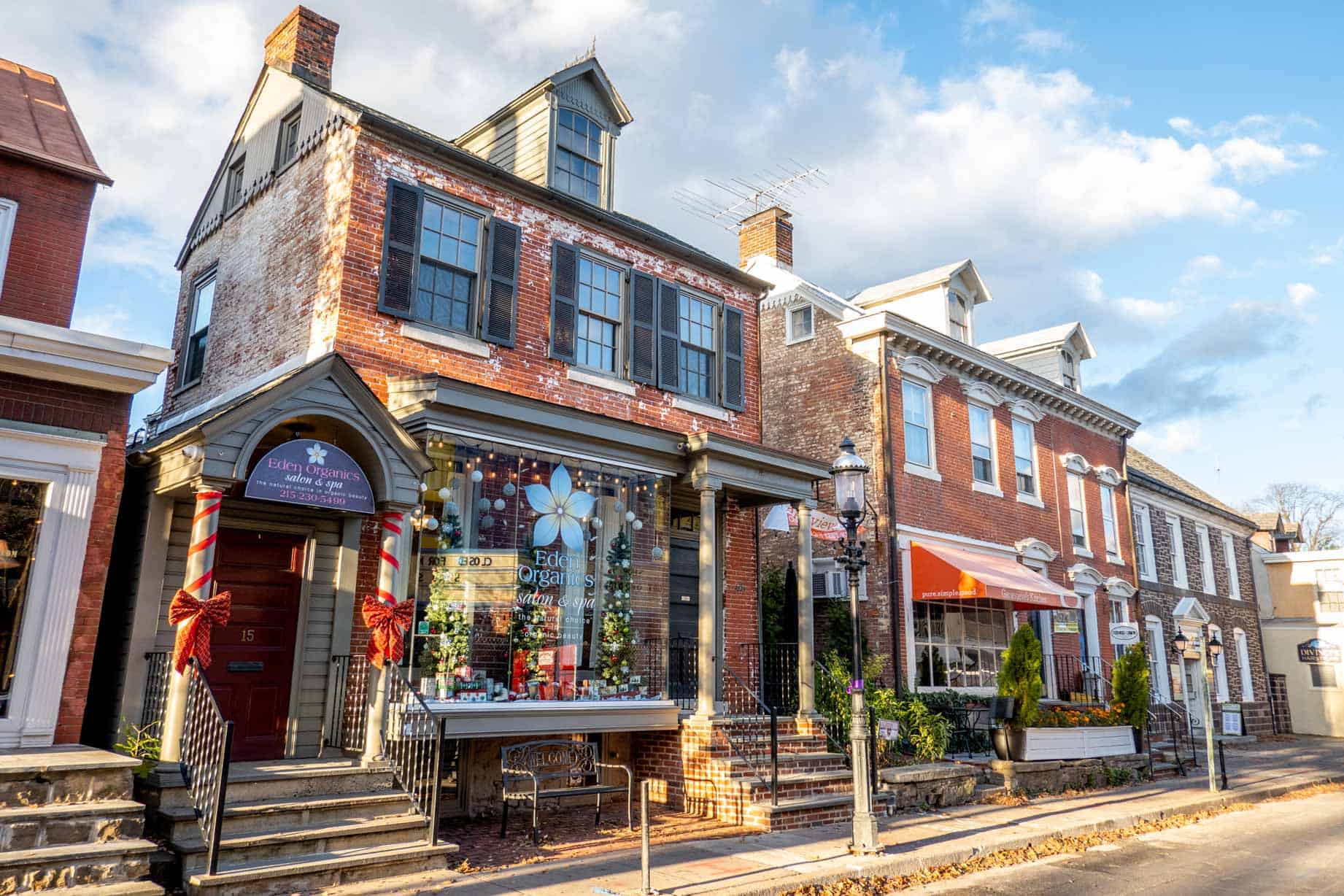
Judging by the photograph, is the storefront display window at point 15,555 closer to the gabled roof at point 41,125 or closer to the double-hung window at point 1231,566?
the gabled roof at point 41,125

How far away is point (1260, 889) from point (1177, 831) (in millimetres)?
3968

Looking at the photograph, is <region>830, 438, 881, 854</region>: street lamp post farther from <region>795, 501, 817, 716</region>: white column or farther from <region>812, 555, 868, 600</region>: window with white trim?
<region>812, 555, 868, 600</region>: window with white trim

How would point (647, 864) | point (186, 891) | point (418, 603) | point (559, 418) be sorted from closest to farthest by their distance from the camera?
point (186, 891)
point (647, 864)
point (418, 603)
point (559, 418)

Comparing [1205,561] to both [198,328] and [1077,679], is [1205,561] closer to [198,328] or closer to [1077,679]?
[1077,679]

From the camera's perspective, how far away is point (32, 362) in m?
8.24

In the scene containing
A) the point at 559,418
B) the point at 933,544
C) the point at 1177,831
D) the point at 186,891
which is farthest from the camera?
the point at 933,544

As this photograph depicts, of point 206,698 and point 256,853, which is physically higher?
point 206,698

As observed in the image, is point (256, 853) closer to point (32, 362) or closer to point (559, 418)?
point (32, 362)

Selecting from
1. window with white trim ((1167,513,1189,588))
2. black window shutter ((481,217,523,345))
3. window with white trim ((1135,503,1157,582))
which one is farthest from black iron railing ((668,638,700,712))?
window with white trim ((1167,513,1189,588))

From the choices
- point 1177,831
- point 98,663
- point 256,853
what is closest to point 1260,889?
point 1177,831

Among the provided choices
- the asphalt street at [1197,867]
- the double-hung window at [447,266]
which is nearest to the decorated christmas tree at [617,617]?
the double-hung window at [447,266]

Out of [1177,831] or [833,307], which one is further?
[833,307]

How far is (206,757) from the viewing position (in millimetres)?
7742

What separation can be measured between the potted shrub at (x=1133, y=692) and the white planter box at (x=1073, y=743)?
260 mm
